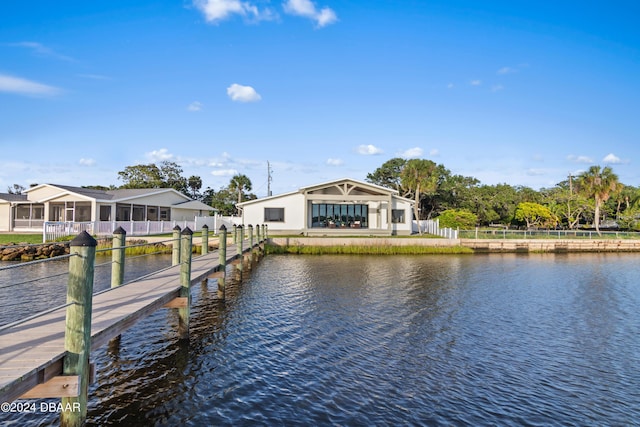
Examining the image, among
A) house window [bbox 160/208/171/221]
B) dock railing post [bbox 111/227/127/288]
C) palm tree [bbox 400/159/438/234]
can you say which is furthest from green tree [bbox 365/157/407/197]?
dock railing post [bbox 111/227/127/288]

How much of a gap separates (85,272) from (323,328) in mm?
6088

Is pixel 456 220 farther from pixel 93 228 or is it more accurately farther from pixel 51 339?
pixel 51 339

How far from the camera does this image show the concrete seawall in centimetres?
2941

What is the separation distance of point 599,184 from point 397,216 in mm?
21873

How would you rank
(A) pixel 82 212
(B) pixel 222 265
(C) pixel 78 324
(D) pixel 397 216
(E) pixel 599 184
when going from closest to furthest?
(C) pixel 78 324
(B) pixel 222 265
(A) pixel 82 212
(D) pixel 397 216
(E) pixel 599 184

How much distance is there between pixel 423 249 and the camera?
Answer: 29.1m

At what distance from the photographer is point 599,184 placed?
41.6 metres

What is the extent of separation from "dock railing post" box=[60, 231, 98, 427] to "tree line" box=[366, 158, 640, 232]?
3617 cm

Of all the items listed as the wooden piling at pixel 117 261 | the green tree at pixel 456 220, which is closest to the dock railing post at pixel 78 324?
the wooden piling at pixel 117 261

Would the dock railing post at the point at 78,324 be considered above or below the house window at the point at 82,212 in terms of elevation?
below

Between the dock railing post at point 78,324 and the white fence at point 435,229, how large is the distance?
1175 inches

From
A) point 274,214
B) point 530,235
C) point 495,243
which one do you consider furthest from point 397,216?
point 274,214

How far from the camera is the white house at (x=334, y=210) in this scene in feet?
113

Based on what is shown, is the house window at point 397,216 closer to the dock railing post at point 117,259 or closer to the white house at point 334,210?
the white house at point 334,210
